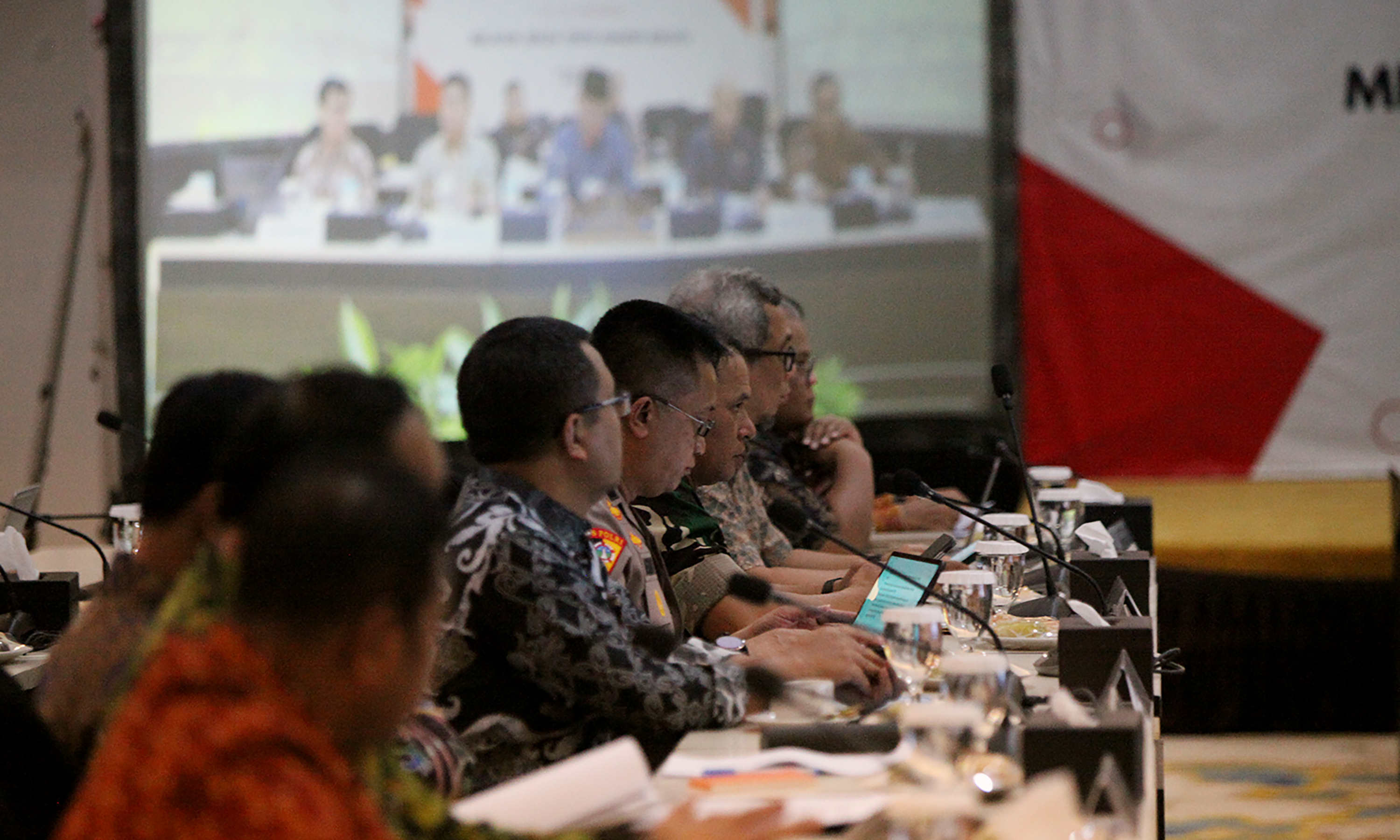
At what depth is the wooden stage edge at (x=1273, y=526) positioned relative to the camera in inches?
194

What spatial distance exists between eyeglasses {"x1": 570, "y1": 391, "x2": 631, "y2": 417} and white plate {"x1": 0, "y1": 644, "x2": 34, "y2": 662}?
1.16 meters

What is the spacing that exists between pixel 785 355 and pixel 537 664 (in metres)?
1.81

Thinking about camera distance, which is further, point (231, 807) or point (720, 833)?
point (720, 833)

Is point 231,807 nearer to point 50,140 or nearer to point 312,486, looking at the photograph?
point 312,486

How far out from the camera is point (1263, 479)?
5395 mm

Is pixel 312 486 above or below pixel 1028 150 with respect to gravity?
below

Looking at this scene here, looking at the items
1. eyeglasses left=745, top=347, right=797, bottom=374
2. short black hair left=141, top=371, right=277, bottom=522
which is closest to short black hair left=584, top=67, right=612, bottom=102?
eyeglasses left=745, top=347, right=797, bottom=374

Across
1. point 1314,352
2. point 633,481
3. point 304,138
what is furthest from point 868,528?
point 304,138

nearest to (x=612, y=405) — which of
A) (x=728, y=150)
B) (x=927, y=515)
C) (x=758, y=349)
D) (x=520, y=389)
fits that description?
(x=520, y=389)

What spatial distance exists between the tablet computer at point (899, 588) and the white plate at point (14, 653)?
1.35 metres

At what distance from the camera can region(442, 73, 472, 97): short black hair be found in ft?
17.6

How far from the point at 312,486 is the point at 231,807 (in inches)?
8.0

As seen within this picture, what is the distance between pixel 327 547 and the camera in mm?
1017

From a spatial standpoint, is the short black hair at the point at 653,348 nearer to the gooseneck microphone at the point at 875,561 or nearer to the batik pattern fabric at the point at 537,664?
the gooseneck microphone at the point at 875,561
